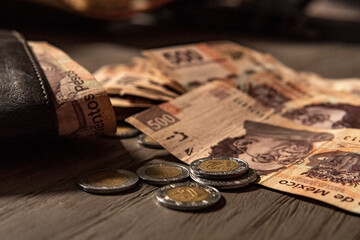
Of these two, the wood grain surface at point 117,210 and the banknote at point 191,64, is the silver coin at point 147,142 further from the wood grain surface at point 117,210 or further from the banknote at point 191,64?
the banknote at point 191,64

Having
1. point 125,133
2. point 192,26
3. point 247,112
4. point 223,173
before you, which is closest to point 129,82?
point 125,133

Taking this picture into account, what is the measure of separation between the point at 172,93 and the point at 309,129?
41 cm

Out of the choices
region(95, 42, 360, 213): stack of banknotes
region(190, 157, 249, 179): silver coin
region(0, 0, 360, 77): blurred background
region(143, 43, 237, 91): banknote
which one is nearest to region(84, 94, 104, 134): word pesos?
region(95, 42, 360, 213): stack of banknotes

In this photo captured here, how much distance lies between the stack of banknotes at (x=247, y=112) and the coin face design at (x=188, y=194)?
0.15 metres

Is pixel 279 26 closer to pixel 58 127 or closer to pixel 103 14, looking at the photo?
pixel 103 14

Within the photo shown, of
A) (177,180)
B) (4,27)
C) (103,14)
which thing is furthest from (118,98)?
(4,27)

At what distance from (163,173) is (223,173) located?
131 mm

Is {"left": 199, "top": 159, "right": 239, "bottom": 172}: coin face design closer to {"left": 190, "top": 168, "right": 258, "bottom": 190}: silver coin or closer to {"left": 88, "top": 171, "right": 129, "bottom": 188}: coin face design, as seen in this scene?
{"left": 190, "top": 168, "right": 258, "bottom": 190}: silver coin

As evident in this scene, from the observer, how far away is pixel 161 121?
1201 millimetres

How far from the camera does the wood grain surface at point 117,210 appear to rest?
2.55 feet

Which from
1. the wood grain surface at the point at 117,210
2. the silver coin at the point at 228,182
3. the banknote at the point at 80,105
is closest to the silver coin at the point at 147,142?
the wood grain surface at the point at 117,210

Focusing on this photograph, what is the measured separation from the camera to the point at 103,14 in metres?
2.98

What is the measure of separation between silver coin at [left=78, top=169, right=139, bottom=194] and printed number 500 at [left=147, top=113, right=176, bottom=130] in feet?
0.66

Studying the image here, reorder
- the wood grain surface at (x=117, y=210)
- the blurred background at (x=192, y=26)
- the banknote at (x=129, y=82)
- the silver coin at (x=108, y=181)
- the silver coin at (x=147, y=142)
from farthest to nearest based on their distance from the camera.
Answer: the blurred background at (x=192, y=26)
the banknote at (x=129, y=82)
the silver coin at (x=147, y=142)
the silver coin at (x=108, y=181)
the wood grain surface at (x=117, y=210)
